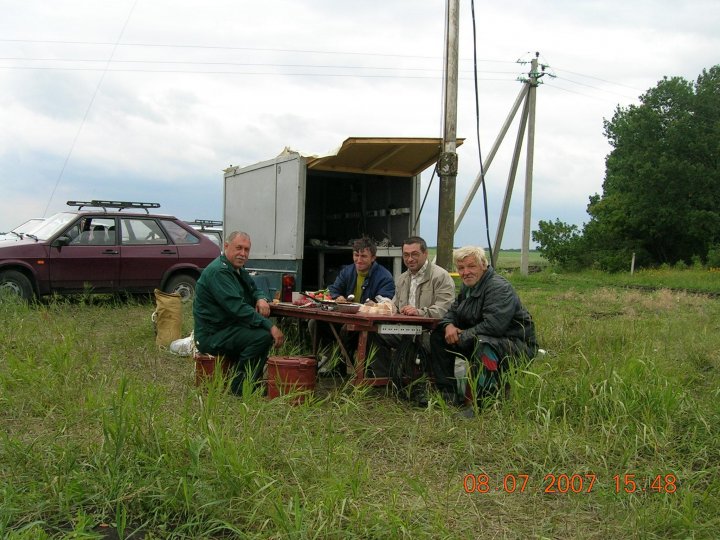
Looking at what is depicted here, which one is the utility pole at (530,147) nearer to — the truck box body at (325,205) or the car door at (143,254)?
the truck box body at (325,205)

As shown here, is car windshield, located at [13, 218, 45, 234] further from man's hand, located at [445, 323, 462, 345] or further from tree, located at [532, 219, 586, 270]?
tree, located at [532, 219, 586, 270]

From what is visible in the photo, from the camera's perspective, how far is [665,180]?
32.0 metres

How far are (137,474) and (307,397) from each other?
68.6 inches

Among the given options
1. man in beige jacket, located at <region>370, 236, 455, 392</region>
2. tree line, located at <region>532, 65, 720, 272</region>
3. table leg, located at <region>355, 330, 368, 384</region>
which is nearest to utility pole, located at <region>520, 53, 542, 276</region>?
tree line, located at <region>532, 65, 720, 272</region>

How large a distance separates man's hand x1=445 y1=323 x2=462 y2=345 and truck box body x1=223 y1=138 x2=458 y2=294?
2642 millimetres

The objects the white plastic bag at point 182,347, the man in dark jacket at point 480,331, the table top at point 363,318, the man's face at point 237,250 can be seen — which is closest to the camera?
the man in dark jacket at point 480,331

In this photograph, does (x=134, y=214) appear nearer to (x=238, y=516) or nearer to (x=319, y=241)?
(x=319, y=241)

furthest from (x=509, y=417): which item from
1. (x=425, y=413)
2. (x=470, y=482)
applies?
(x=470, y=482)

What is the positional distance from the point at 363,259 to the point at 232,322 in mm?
1531

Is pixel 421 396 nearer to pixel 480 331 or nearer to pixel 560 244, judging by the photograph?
→ pixel 480 331

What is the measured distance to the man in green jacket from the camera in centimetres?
554

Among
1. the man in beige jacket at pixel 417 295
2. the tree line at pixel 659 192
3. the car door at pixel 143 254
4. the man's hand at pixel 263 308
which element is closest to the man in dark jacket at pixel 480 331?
the man in beige jacket at pixel 417 295

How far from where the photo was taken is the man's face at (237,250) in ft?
19.0
